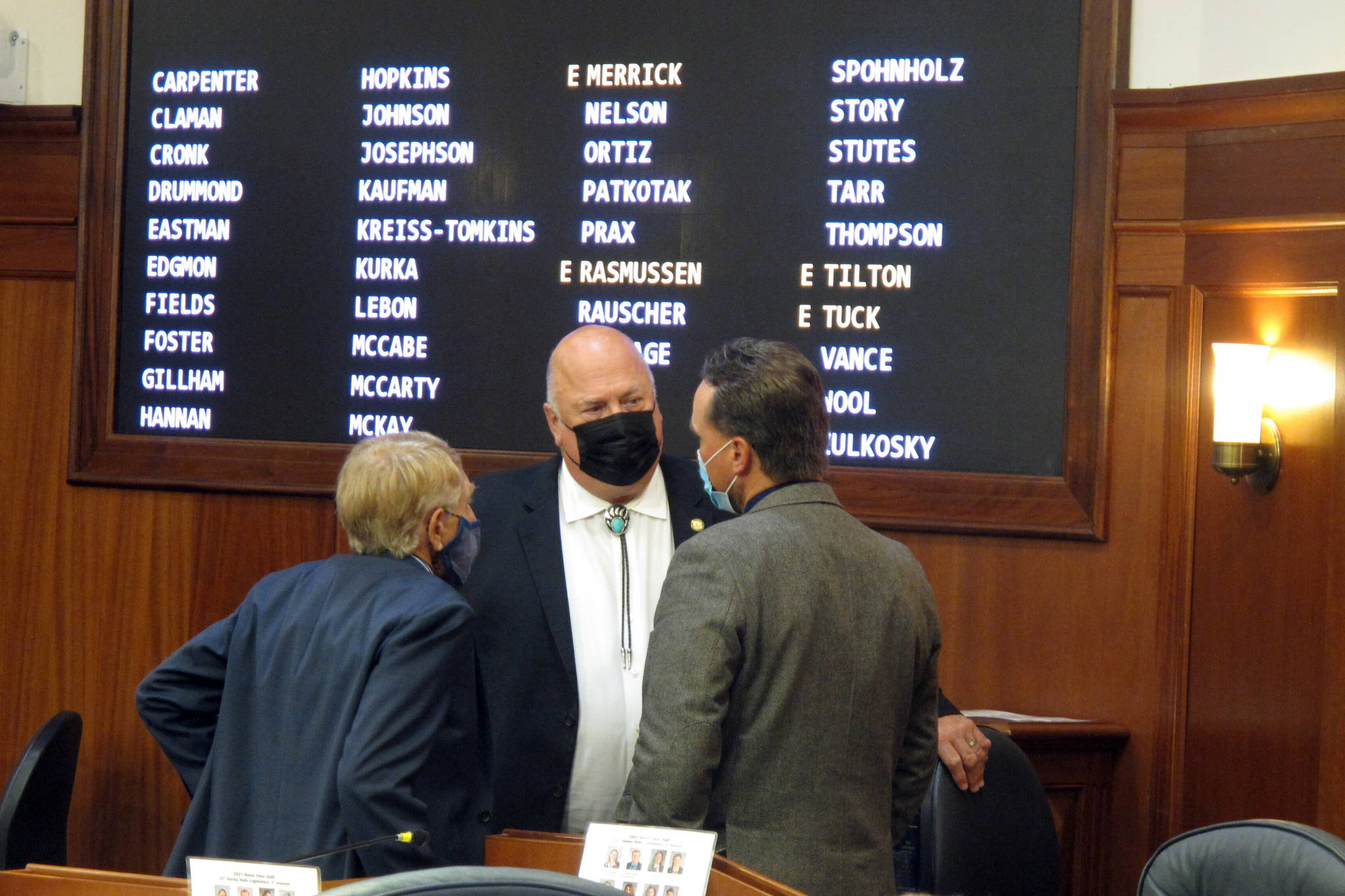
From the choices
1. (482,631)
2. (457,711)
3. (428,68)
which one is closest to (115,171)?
(428,68)

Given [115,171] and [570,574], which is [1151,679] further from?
[115,171]

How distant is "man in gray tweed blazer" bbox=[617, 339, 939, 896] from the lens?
1.87 metres

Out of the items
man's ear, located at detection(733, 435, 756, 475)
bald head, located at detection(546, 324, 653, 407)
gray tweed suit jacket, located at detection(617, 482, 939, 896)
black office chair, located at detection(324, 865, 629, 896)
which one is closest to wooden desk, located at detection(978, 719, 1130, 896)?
bald head, located at detection(546, 324, 653, 407)

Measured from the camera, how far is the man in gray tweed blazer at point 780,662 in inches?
73.6

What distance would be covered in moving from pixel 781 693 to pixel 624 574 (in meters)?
0.86

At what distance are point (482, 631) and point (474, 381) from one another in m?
1.22

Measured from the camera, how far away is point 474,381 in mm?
3773

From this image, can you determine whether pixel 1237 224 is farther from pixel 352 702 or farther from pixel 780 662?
pixel 352 702

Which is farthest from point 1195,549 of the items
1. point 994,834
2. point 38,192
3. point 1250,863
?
point 38,192

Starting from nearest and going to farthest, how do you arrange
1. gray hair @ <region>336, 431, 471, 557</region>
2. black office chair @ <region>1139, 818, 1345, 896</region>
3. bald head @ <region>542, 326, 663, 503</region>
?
black office chair @ <region>1139, 818, 1345, 896</region> → gray hair @ <region>336, 431, 471, 557</region> → bald head @ <region>542, 326, 663, 503</region>

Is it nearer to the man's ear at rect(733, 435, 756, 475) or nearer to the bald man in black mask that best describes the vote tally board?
the bald man in black mask

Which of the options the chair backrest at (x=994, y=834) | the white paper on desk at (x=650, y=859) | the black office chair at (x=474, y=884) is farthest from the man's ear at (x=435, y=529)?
the black office chair at (x=474, y=884)

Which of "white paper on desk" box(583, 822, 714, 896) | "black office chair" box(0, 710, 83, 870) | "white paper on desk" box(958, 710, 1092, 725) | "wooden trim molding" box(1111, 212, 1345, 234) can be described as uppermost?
"wooden trim molding" box(1111, 212, 1345, 234)

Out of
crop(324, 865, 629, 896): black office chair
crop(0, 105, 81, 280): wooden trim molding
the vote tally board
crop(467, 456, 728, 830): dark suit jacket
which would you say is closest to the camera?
crop(324, 865, 629, 896): black office chair
